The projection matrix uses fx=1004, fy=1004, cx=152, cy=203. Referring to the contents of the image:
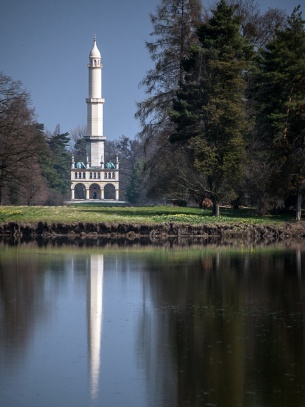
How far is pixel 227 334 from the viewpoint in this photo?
19.5 m

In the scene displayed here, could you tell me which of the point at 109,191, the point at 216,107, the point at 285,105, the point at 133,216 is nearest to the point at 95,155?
the point at 109,191

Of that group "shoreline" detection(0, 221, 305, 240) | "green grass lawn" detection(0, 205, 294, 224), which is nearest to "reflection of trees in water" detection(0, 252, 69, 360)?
"shoreline" detection(0, 221, 305, 240)

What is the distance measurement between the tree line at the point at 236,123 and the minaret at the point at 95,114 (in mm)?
93546

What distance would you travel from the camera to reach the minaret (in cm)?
15325

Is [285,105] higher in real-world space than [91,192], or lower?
higher

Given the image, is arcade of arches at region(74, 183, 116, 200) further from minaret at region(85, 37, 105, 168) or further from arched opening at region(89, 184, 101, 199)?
minaret at region(85, 37, 105, 168)

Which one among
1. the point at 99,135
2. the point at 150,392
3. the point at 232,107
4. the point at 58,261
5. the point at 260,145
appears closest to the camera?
the point at 150,392

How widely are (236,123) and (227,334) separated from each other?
111 ft

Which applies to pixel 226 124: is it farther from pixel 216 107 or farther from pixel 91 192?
pixel 91 192

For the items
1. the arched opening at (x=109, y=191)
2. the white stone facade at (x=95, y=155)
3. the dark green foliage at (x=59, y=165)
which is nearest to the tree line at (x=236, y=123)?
the dark green foliage at (x=59, y=165)

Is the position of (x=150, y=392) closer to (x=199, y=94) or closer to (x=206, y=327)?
(x=206, y=327)

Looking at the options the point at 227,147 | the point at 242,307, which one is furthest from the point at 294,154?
the point at 242,307

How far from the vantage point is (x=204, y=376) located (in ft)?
52.4

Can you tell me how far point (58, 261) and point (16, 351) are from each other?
15.6 meters
